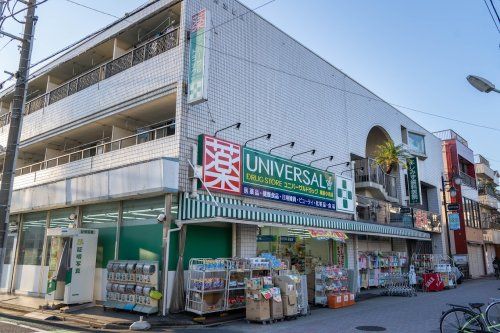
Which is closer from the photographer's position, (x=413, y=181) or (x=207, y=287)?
(x=207, y=287)

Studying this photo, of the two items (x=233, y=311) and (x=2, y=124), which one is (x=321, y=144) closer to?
(x=233, y=311)

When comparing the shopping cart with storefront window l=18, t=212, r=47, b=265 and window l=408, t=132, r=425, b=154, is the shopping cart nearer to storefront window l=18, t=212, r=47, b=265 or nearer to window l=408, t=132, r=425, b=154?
window l=408, t=132, r=425, b=154

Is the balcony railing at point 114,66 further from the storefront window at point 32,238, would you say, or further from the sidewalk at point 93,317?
the sidewalk at point 93,317

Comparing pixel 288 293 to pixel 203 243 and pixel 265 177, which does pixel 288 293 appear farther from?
pixel 265 177

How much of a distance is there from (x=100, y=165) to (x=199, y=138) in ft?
16.6

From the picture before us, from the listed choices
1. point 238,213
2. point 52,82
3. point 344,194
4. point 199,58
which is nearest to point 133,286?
point 238,213

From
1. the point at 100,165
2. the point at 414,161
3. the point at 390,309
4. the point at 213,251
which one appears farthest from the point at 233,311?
the point at 414,161

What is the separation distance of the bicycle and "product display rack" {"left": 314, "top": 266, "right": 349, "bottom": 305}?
6.97 metres

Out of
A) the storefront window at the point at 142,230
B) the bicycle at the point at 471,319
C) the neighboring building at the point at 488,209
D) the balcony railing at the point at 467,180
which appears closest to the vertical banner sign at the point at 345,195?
the storefront window at the point at 142,230

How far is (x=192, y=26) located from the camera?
14.1 meters

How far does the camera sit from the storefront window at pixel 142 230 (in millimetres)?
13516

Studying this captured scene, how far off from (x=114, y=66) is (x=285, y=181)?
8.79 metres

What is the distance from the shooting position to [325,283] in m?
15.3

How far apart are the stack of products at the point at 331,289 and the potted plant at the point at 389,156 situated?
10.8 metres
